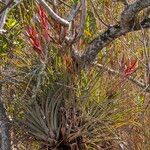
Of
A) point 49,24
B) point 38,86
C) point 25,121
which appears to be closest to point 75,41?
point 49,24

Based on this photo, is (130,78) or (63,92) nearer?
(63,92)

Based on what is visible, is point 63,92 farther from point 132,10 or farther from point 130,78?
point 132,10

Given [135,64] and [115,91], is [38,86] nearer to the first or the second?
[115,91]

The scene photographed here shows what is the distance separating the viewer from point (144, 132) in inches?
97.0

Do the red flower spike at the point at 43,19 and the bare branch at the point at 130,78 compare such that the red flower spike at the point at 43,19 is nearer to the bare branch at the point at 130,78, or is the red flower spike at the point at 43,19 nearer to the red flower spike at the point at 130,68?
the bare branch at the point at 130,78

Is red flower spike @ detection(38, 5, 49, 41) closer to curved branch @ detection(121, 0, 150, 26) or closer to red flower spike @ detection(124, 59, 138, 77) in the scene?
curved branch @ detection(121, 0, 150, 26)

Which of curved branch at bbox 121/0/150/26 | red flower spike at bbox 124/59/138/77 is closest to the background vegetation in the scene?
red flower spike at bbox 124/59/138/77

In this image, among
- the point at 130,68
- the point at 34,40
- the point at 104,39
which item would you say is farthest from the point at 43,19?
the point at 130,68

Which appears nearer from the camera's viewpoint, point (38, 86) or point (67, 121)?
point (38, 86)

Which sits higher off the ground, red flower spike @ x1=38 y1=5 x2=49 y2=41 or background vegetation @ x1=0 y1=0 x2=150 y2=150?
red flower spike @ x1=38 y1=5 x2=49 y2=41

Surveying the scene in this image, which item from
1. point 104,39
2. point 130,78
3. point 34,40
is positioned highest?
point 34,40

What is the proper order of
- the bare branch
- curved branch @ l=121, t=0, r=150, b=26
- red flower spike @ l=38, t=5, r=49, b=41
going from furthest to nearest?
the bare branch → red flower spike @ l=38, t=5, r=49, b=41 → curved branch @ l=121, t=0, r=150, b=26

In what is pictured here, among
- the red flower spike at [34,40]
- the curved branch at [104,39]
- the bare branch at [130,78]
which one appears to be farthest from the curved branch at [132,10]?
the red flower spike at [34,40]

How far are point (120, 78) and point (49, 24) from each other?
19.3 inches
